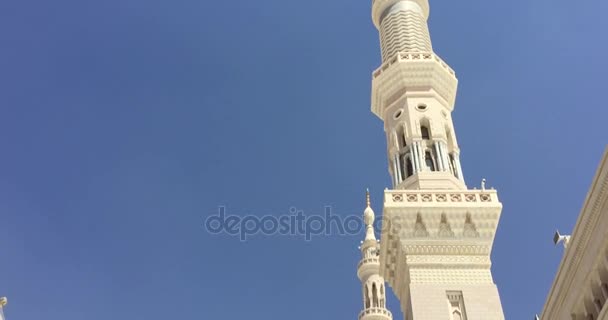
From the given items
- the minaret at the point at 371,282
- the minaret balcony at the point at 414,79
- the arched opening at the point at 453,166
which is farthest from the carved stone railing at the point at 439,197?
the minaret at the point at 371,282

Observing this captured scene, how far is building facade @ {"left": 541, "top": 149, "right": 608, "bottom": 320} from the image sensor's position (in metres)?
13.6

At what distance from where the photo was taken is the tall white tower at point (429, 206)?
2306 cm

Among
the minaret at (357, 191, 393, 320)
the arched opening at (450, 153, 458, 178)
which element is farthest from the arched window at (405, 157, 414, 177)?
the minaret at (357, 191, 393, 320)

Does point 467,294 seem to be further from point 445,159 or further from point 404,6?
point 404,6

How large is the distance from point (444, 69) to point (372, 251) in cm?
1259

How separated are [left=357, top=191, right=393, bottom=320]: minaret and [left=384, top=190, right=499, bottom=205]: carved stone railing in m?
12.0

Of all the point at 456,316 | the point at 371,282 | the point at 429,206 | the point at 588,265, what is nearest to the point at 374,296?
the point at 371,282

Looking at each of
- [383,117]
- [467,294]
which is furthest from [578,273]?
[383,117]

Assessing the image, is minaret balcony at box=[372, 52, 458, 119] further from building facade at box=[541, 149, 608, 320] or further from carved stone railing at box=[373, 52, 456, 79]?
building facade at box=[541, 149, 608, 320]

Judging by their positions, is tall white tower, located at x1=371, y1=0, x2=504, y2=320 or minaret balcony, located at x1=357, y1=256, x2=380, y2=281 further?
minaret balcony, located at x1=357, y1=256, x2=380, y2=281

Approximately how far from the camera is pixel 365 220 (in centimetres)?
3612

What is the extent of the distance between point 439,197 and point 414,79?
6617 mm

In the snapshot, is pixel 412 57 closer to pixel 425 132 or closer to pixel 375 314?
pixel 425 132

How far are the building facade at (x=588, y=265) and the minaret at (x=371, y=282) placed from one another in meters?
22.0
